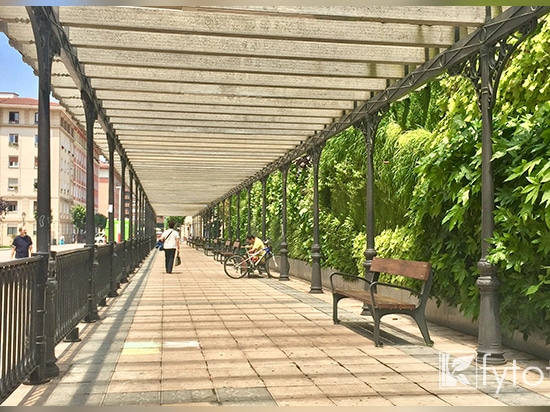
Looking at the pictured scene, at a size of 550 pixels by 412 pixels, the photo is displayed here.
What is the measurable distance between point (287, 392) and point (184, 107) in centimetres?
685

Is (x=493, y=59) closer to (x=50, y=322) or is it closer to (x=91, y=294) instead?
(x=50, y=322)

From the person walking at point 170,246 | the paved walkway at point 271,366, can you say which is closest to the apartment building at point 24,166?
the person walking at point 170,246

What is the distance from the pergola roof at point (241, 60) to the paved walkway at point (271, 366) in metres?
3.32

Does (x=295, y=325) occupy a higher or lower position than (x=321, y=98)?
lower

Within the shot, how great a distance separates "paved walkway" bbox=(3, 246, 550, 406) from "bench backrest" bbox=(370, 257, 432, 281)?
762 mm

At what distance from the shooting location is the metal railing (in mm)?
4137

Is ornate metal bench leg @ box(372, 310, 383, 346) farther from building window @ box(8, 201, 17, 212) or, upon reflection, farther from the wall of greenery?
building window @ box(8, 201, 17, 212)

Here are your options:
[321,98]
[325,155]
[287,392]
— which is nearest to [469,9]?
[321,98]

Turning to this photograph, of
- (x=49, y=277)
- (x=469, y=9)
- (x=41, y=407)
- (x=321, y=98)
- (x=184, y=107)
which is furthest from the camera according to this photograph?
(x=184, y=107)

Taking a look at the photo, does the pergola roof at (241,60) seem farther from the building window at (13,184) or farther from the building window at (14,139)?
the building window at (14,139)

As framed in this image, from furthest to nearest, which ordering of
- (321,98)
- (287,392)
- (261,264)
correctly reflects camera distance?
(261,264)
(321,98)
(287,392)

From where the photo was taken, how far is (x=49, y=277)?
5430mm

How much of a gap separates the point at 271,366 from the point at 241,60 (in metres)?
4.06

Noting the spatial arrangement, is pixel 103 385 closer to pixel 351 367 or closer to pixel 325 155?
pixel 351 367
